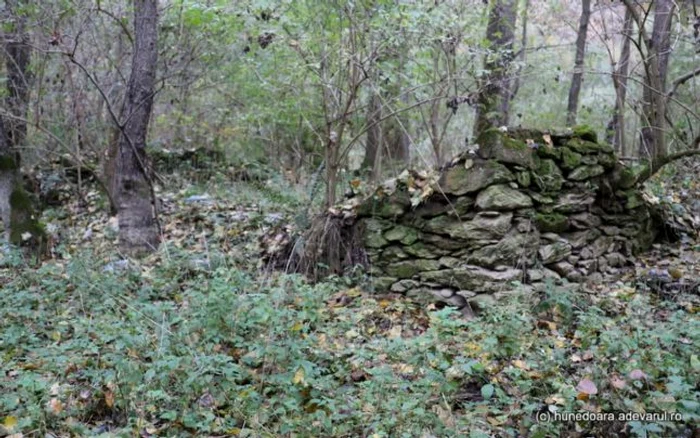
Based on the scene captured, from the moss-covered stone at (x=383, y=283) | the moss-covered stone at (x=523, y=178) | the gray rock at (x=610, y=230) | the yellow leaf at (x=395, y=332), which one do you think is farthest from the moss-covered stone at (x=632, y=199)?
the yellow leaf at (x=395, y=332)

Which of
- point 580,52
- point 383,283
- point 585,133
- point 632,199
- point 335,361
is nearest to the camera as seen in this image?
point 335,361

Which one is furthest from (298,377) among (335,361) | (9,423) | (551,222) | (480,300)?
(551,222)

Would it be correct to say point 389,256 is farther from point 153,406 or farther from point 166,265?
point 153,406

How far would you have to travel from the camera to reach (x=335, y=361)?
3.75 metres

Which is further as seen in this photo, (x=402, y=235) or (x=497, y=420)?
(x=402, y=235)

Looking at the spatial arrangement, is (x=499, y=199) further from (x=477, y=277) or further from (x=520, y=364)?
(x=520, y=364)

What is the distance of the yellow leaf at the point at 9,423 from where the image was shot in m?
2.88

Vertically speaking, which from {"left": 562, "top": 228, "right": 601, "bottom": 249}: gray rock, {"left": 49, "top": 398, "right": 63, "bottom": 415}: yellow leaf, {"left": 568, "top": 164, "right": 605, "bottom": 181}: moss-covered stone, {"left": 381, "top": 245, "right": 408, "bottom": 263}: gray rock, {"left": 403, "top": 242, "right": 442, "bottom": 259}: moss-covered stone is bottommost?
{"left": 49, "top": 398, "right": 63, "bottom": 415}: yellow leaf

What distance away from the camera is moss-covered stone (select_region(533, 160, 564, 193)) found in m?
5.15

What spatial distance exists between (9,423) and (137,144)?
3961 mm

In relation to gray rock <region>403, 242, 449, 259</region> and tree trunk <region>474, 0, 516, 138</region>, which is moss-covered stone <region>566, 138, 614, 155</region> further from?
gray rock <region>403, 242, 449, 259</region>

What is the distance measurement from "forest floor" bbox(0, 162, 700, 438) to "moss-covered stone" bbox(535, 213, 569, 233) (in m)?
0.53

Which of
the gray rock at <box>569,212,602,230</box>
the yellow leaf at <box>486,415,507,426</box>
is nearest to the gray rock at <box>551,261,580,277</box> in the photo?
the gray rock at <box>569,212,602,230</box>

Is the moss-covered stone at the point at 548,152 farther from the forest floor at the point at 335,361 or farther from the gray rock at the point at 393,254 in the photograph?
the gray rock at the point at 393,254
